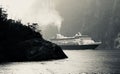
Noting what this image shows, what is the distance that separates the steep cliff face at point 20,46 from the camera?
144 m

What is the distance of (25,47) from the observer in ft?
485

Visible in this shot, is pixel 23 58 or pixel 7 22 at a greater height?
pixel 7 22

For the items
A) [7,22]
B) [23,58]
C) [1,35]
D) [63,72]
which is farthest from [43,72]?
[7,22]

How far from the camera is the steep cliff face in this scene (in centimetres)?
14412

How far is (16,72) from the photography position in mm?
97250

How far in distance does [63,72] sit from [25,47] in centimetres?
5321

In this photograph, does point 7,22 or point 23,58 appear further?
point 7,22

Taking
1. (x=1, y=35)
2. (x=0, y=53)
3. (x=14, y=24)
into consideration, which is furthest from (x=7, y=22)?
(x=0, y=53)

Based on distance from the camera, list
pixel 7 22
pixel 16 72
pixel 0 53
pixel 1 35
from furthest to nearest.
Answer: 1. pixel 7 22
2. pixel 1 35
3. pixel 0 53
4. pixel 16 72

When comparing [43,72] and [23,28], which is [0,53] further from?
[43,72]

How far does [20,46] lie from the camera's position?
487 ft

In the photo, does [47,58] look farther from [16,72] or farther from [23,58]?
[16,72]

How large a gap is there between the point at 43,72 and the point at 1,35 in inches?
2304

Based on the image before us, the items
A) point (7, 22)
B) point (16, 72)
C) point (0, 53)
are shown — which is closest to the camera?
point (16, 72)
